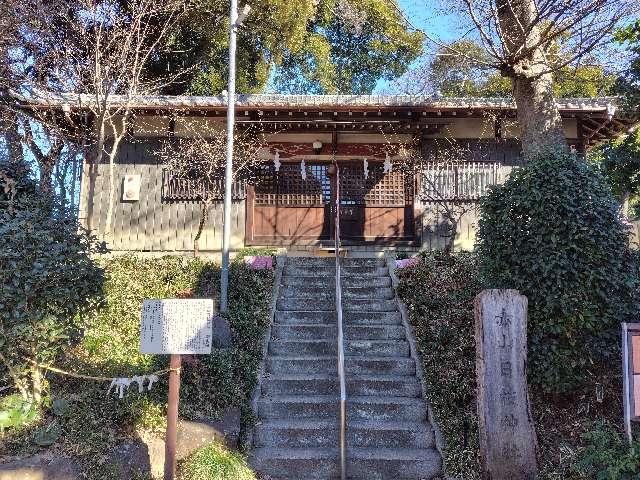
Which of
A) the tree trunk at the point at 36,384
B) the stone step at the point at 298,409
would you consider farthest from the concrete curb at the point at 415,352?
the tree trunk at the point at 36,384

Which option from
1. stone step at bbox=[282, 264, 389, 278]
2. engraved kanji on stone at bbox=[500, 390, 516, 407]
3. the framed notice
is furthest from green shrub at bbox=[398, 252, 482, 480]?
the framed notice

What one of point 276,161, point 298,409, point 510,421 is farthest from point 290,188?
point 510,421

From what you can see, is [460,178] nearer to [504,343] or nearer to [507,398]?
[504,343]

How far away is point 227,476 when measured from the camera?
476 cm

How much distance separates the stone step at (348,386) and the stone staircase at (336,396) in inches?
0.4

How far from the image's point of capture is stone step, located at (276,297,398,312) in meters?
7.96

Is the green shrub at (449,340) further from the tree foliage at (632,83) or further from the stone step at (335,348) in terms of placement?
the tree foliage at (632,83)

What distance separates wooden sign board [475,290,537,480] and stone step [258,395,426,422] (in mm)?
1138

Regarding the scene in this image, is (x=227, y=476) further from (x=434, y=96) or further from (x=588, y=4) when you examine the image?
(x=434, y=96)

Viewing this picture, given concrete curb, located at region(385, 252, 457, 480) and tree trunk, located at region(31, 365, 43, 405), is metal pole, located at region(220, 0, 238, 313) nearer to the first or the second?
concrete curb, located at region(385, 252, 457, 480)

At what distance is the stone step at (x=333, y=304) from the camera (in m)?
7.96

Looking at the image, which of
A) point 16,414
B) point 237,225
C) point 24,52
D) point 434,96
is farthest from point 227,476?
point 24,52

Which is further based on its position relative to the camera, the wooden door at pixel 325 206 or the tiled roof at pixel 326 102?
the wooden door at pixel 325 206

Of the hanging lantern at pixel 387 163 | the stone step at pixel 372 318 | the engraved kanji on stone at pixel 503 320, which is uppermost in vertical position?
the hanging lantern at pixel 387 163
